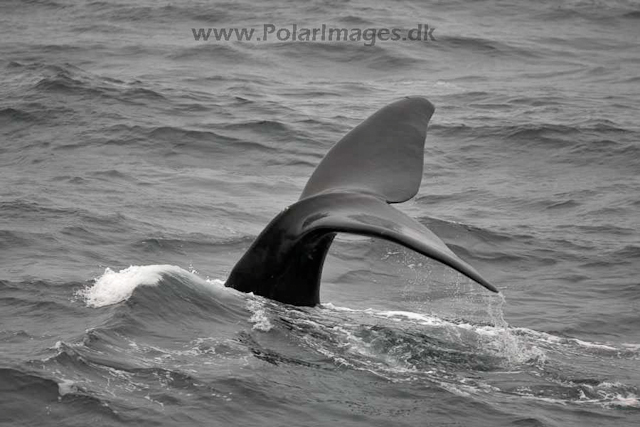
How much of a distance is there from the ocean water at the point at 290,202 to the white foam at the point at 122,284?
1.3 inches

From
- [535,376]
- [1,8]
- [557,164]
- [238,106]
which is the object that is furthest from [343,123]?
[1,8]

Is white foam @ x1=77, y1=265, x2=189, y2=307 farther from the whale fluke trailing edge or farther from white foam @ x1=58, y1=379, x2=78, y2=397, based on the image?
white foam @ x1=58, y1=379, x2=78, y2=397

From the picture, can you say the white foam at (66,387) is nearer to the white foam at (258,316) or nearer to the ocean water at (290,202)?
the ocean water at (290,202)

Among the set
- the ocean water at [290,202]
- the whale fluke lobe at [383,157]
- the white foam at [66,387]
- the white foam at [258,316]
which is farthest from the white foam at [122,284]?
the white foam at [66,387]

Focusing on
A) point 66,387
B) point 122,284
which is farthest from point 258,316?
point 66,387

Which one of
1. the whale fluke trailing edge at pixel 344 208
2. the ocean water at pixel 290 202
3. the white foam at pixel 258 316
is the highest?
the whale fluke trailing edge at pixel 344 208

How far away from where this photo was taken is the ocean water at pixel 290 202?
25.9 feet

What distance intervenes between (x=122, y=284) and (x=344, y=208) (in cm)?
237

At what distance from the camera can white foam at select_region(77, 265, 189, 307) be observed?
9.48 m

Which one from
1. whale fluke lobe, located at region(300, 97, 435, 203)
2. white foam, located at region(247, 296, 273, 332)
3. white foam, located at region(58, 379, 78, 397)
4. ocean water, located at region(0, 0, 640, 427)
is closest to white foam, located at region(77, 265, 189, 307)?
ocean water, located at region(0, 0, 640, 427)

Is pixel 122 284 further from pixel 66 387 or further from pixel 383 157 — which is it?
pixel 383 157

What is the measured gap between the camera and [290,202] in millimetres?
14516

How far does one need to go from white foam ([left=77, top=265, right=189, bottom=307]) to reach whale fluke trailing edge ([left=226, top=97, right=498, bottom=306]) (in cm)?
66

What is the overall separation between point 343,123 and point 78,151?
14.6 ft
